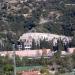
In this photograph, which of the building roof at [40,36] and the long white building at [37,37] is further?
the building roof at [40,36]

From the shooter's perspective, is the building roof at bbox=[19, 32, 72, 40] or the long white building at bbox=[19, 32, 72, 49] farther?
the building roof at bbox=[19, 32, 72, 40]

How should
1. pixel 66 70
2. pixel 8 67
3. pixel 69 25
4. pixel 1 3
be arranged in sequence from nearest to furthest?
1. pixel 8 67
2. pixel 66 70
3. pixel 69 25
4. pixel 1 3

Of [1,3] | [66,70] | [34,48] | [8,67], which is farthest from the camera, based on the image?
[1,3]

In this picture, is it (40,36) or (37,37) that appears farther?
(40,36)

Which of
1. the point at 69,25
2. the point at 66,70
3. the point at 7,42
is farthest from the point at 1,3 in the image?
the point at 66,70

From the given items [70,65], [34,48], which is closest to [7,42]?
[34,48]

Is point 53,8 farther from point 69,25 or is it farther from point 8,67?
point 8,67

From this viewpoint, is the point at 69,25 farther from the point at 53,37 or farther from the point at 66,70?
the point at 66,70

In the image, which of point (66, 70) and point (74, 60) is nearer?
point (66, 70)

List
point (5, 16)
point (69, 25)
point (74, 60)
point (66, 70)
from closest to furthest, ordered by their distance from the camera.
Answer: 1. point (66, 70)
2. point (74, 60)
3. point (69, 25)
4. point (5, 16)
